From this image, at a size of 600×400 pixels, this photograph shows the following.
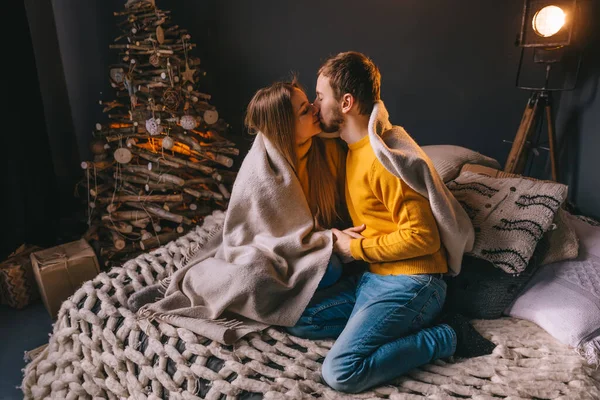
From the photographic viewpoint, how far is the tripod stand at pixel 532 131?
82.7 inches

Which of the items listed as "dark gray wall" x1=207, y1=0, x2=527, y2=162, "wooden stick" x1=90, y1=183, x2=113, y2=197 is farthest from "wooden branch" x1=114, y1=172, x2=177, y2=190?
"dark gray wall" x1=207, y1=0, x2=527, y2=162

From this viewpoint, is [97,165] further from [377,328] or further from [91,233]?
[377,328]

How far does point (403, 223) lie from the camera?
1346 mm

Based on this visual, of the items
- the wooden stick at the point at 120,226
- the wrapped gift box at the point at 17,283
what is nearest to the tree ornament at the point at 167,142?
the wooden stick at the point at 120,226

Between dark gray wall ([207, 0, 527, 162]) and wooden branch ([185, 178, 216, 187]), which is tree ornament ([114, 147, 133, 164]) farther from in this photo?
dark gray wall ([207, 0, 527, 162])

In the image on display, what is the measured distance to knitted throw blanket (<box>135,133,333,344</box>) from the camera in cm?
140

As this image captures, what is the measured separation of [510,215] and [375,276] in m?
0.51

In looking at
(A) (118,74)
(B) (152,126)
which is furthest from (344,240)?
(A) (118,74)

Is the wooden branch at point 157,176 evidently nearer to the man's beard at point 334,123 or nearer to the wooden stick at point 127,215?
the wooden stick at point 127,215

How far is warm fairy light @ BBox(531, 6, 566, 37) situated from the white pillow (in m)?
0.60

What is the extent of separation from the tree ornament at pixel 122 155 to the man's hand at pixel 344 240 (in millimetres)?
1250

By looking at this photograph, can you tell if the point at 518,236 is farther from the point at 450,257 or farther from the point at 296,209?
the point at 296,209

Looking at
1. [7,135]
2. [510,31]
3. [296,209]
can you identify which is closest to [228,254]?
[296,209]

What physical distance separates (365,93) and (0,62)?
1843 millimetres
